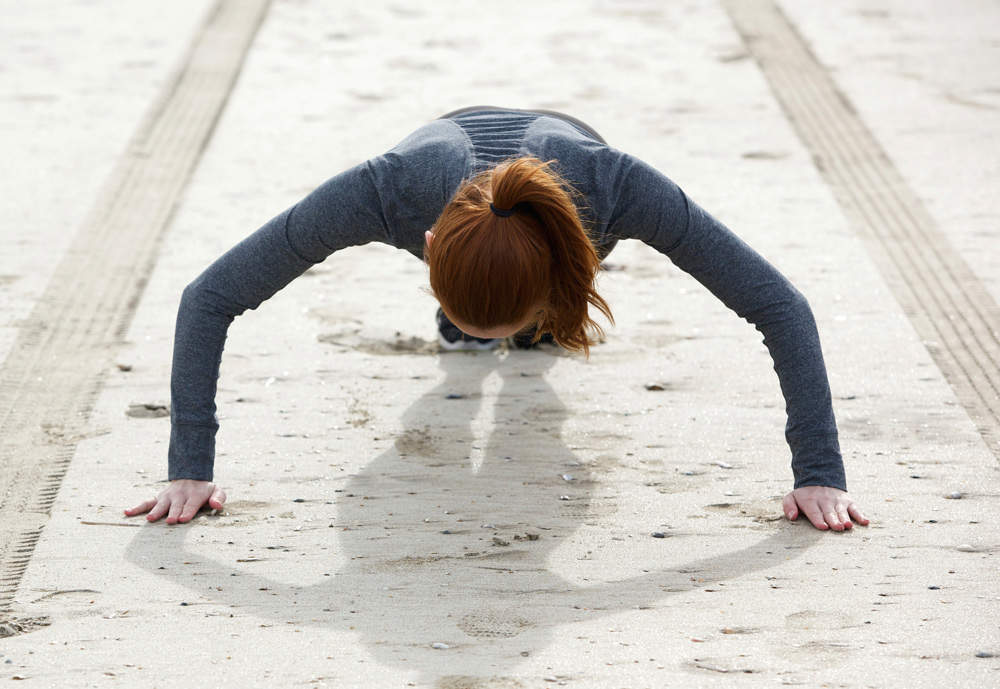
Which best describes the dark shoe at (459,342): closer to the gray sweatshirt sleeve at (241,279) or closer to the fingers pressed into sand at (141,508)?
the gray sweatshirt sleeve at (241,279)

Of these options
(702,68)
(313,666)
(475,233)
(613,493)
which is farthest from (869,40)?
(313,666)

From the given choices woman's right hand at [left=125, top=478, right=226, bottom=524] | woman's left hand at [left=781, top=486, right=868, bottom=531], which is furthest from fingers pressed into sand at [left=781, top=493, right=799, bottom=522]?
woman's right hand at [left=125, top=478, right=226, bottom=524]

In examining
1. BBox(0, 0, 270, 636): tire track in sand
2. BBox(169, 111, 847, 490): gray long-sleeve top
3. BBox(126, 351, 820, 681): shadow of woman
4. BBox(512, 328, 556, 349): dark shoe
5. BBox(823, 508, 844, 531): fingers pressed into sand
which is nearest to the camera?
BBox(126, 351, 820, 681): shadow of woman

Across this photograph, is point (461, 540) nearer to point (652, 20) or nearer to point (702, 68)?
point (702, 68)

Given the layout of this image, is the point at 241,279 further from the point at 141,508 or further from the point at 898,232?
the point at 898,232

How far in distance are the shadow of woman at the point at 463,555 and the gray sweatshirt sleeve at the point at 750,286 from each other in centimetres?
19

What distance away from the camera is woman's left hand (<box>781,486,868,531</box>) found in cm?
232

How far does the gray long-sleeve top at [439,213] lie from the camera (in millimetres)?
2113

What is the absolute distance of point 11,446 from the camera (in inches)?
105

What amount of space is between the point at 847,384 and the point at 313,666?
5.66ft

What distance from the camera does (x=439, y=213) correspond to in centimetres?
212

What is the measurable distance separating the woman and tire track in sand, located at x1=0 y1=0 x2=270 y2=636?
32 centimetres

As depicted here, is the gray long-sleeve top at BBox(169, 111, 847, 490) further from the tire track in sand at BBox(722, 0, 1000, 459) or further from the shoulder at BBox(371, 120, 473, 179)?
the tire track in sand at BBox(722, 0, 1000, 459)

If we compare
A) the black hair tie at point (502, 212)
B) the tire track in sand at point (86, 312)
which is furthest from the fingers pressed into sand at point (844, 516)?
the tire track in sand at point (86, 312)
